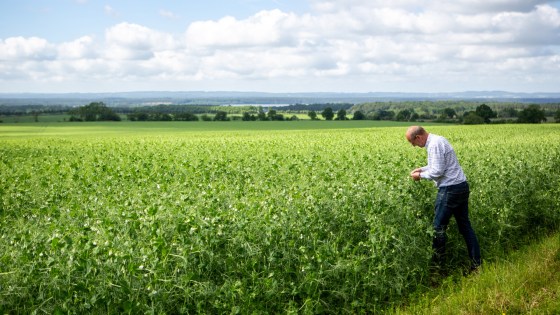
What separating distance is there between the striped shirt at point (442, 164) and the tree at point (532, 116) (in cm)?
7285

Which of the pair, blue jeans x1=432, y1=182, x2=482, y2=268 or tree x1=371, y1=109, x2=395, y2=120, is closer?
blue jeans x1=432, y1=182, x2=482, y2=268

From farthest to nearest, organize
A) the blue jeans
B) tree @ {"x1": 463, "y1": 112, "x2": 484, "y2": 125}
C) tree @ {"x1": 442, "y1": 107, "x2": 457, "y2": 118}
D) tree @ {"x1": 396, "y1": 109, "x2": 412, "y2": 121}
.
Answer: tree @ {"x1": 396, "y1": 109, "x2": 412, "y2": 121} < tree @ {"x1": 442, "y1": 107, "x2": 457, "y2": 118} < tree @ {"x1": 463, "y1": 112, "x2": 484, "y2": 125} < the blue jeans

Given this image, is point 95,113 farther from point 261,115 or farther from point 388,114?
point 388,114

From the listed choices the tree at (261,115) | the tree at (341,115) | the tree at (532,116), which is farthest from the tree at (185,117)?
the tree at (532,116)

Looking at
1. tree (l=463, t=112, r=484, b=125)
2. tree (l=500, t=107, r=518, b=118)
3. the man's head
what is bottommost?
tree (l=463, t=112, r=484, b=125)

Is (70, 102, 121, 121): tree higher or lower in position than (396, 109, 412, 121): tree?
higher

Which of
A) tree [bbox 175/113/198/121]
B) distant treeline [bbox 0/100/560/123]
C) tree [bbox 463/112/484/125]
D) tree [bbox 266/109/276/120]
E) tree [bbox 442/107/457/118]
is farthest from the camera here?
tree [bbox 266/109/276/120]

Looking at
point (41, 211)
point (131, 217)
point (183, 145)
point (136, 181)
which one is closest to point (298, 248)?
point (131, 217)

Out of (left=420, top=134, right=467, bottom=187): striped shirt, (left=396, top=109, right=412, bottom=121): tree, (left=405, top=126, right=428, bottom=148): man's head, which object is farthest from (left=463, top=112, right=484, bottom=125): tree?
(left=405, top=126, right=428, bottom=148): man's head

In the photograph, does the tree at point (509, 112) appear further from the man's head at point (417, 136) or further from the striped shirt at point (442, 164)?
the man's head at point (417, 136)

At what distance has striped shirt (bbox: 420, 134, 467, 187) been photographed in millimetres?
9102

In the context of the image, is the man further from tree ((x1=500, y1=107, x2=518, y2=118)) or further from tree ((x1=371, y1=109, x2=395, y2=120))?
tree ((x1=371, y1=109, x2=395, y2=120))

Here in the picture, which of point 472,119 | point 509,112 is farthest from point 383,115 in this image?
point 509,112

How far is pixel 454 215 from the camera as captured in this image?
9695 millimetres
